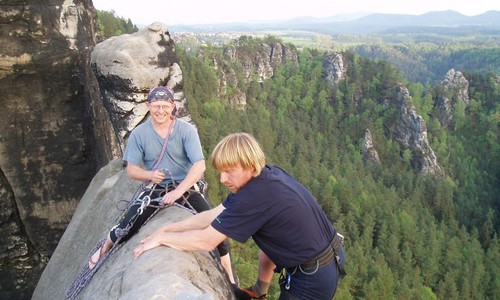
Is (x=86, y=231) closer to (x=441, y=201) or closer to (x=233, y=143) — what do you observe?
(x=233, y=143)

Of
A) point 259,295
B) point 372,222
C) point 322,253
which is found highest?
point 322,253

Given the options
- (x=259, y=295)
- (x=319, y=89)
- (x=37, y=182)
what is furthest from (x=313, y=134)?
(x=259, y=295)

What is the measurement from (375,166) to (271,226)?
70329 mm

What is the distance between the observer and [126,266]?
4.69 metres

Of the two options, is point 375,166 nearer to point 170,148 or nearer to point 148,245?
point 170,148

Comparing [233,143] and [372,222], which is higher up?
[233,143]

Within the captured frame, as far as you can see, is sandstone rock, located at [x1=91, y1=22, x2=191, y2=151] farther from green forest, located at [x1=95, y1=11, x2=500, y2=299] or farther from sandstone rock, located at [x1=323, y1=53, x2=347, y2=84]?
sandstone rock, located at [x1=323, y1=53, x2=347, y2=84]

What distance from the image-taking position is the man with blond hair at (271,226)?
4.18 metres

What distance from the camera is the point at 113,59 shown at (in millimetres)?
9367

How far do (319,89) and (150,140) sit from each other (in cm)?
8602

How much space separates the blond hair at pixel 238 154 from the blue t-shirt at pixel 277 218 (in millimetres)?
142

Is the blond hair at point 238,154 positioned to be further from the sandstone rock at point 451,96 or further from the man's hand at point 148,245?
the sandstone rock at point 451,96

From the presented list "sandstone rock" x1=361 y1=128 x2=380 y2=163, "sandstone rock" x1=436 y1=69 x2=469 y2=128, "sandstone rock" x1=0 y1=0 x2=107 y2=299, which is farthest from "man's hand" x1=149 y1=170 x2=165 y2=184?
"sandstone rock" x1=436 y1=69 x2=469 y2=128

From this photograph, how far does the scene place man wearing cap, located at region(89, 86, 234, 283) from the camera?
5.84 metres
